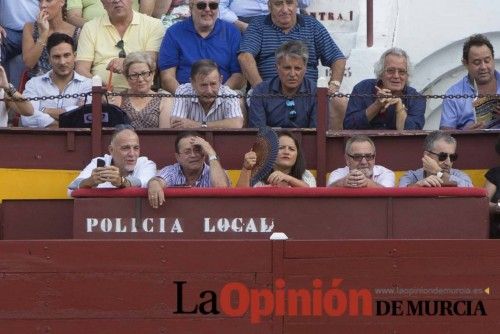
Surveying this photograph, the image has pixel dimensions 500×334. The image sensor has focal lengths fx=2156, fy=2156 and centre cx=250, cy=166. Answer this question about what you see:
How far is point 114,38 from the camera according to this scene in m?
14.1

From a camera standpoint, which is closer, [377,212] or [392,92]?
[377,212]

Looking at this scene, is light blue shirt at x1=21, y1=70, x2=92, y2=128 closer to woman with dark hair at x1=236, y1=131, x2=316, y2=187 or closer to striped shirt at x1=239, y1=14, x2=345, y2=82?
striped shirt at x1=239, y1=14, x2=345, y2=82

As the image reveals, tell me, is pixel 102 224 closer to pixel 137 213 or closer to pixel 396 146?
pixel 137 213

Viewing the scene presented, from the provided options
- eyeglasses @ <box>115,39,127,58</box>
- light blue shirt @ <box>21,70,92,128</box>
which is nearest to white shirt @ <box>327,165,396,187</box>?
light blue shirt @ <box>21,70,92,128</box>

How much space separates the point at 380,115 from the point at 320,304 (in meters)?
1.79

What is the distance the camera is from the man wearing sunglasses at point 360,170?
1201cm

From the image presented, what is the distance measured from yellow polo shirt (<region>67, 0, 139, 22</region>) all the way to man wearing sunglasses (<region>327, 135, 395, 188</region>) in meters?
2.99

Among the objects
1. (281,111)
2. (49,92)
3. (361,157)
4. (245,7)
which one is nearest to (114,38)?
(49,92)

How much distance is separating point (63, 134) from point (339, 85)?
1902 millimetres

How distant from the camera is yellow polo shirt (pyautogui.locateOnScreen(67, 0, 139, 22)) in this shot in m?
14.8

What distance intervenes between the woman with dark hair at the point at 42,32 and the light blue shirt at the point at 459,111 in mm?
2639

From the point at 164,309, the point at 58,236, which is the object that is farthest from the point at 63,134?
the point at 164,309

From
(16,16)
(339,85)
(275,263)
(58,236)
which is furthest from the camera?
(16,16)

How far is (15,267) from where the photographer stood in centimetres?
1168
